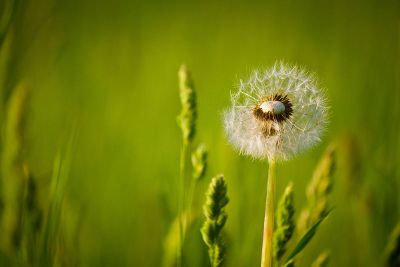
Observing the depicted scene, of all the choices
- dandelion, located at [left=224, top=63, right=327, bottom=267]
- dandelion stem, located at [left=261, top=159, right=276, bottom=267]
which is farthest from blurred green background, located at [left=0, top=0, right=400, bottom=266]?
dandelion stem, located at [left=261, top=159, right=276, bottom=267]

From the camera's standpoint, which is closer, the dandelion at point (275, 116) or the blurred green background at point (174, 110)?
the dandelion at point (275, 116)

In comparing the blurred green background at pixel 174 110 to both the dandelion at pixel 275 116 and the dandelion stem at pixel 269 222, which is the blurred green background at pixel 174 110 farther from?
the dandelion stem at pixel 269 222

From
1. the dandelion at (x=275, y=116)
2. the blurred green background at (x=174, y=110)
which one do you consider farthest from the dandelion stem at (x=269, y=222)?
the blurred green background at (x=174, y=110)

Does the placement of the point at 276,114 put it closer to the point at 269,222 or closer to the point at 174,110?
the point at 269,222

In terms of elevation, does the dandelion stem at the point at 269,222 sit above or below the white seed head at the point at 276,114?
below

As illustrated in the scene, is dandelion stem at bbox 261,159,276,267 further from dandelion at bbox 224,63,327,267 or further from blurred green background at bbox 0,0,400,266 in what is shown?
blurred green background at bbox 0,0,400,266

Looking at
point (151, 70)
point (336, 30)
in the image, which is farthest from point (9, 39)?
point (336, 30)

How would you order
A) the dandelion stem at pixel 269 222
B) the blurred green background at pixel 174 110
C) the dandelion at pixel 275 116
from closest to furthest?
the dandelion stem at pixel 269 222 → the dandelion at pixel 275 116 → the blurred green background at pixel 174 110
